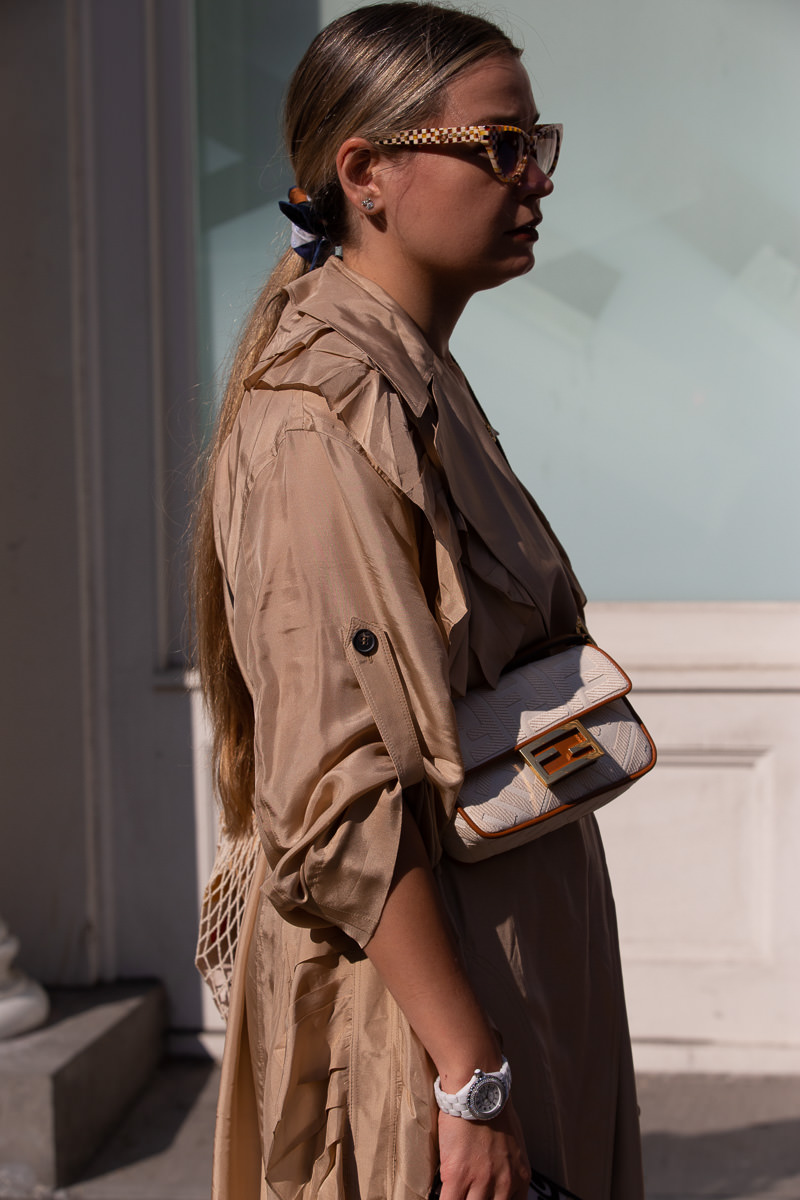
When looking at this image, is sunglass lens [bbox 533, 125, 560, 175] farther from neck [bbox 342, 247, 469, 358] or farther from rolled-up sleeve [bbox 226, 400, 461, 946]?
rolled-up sleeve [bbox 226, 400, 461, 946]


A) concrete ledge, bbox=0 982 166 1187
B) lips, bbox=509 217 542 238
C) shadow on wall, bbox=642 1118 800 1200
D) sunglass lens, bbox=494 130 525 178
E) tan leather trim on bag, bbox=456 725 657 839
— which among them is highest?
sunglass lens, bbox=494 130 525 178

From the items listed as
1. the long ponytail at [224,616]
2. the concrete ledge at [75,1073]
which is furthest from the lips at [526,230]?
the concrete ledge at [75,1073]

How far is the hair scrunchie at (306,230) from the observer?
1.22m

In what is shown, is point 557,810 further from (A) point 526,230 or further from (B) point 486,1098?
(A) point 526,230

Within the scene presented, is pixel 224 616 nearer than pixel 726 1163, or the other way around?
pixel 224 616

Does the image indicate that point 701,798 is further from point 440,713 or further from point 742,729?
point 440,713

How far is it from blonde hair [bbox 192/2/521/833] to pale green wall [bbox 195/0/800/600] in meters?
1.66

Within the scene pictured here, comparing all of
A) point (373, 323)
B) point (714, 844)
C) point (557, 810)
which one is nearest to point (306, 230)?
point (373, 323)

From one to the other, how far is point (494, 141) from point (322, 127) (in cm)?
20

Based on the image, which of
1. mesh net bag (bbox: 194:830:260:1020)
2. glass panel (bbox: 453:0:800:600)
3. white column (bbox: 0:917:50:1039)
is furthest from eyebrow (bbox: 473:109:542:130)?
white column (bbox: 0:917:50:1039)

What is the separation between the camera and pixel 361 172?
1134 mm

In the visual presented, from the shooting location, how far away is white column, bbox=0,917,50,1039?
2.49m

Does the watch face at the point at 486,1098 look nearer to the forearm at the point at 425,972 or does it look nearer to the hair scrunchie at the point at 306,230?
the forearm at the point at 425,972

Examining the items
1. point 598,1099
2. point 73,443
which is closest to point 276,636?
point 598,1099
